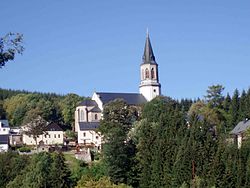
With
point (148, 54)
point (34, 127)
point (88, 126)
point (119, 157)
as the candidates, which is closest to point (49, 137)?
point (34, 127)

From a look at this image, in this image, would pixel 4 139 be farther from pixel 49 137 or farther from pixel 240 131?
pixel 240 131

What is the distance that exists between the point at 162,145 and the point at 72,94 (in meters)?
56.7

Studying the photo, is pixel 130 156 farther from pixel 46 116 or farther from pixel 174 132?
pixel 46 116

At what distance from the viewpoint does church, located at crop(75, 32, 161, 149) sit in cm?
7661

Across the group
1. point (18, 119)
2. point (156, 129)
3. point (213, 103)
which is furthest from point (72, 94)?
point (156, 129)

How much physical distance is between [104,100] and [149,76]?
1239cm

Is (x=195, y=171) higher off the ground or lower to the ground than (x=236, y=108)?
lower

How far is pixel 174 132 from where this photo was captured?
5375 centimetres

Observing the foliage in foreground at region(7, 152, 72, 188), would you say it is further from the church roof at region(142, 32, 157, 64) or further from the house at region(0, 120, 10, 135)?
the church roof at region(142, 32, 157, 64)

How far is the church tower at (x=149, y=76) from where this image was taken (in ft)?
299

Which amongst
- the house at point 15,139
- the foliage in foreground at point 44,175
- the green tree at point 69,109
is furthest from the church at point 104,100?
the foliage in foreground at point 44,175

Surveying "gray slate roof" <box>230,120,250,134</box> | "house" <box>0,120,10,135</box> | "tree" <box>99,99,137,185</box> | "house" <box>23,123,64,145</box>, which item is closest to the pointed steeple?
"house" <box>23,123,64,145</box>

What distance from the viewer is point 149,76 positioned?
9344cm

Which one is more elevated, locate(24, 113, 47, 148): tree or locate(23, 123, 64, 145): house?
locate(24, 113, 47, 148): tree
